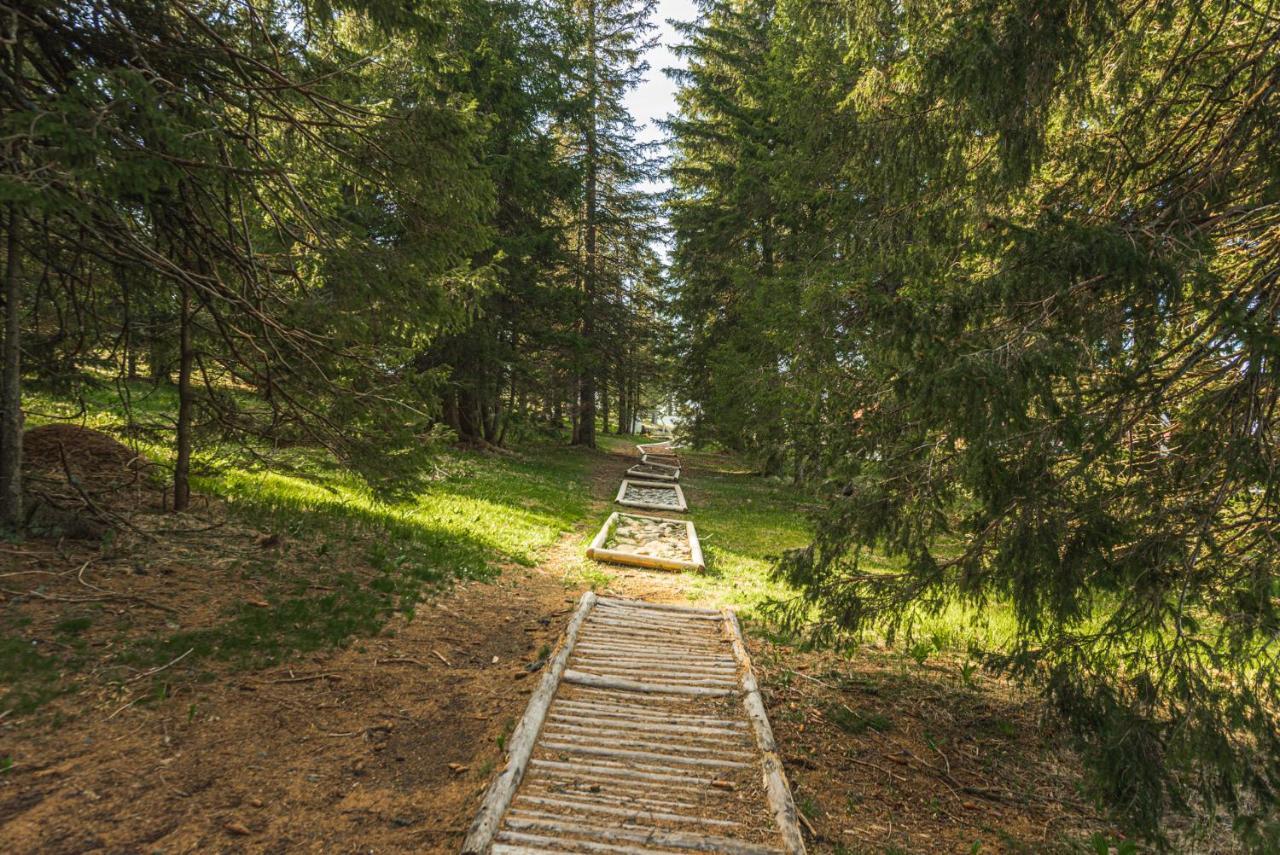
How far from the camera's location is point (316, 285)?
755 cm

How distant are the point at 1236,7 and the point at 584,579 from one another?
8.78 m

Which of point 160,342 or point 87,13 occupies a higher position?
point 87,13

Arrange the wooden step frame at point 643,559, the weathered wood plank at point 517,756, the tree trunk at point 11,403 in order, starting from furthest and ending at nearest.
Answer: the wooden step frame at point 643,559
the tree trunk at point 11,403
the weathered wood plank at point 517,756

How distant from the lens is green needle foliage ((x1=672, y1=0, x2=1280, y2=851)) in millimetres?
3492

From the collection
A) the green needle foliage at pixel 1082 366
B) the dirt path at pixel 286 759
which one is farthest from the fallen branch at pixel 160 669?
the green needle foliage at pixel 1082 366

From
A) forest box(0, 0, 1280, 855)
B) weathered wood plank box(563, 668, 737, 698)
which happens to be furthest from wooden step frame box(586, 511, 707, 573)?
weathered wood plank box(563, 668, 737, 698)

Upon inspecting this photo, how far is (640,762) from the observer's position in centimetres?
415

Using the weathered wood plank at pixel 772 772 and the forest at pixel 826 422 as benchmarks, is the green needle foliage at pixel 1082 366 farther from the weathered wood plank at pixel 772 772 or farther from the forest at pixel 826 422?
the weathered wood plank at pixel 772 772

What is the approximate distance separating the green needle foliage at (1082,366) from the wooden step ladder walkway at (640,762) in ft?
3.75

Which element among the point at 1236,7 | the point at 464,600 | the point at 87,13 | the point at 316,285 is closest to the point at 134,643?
the point at 464,600

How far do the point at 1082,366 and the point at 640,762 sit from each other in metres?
3.90

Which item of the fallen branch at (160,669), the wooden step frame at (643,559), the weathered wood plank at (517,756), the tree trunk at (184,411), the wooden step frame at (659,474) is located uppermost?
the tree trunk at (184,411)

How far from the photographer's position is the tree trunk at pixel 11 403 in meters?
5.02

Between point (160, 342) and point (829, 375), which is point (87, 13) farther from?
point (829, 375)
